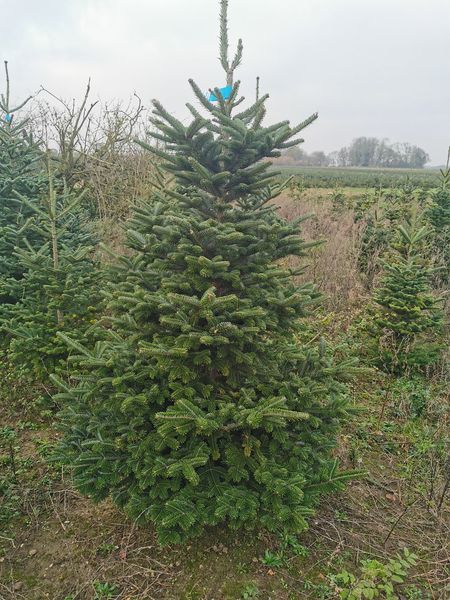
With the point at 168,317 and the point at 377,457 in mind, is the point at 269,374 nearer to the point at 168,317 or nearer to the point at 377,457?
the point at 168,317

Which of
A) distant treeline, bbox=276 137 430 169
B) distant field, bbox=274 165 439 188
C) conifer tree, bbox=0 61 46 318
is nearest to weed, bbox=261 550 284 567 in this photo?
conifer tree, bbox=0 61 46 318

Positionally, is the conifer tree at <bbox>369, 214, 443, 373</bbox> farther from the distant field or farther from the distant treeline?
the distant treeline

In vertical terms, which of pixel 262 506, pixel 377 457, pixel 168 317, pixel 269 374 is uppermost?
pixel 168 317

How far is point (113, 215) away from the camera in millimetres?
9734

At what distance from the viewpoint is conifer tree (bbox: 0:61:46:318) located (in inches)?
207

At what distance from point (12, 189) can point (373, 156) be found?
54089 millimetres

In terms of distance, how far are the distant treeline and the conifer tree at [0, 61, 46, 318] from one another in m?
40.9

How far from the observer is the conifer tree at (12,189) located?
525cm

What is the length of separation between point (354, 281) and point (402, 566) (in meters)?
5.87

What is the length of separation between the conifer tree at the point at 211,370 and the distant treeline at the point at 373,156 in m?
43.8

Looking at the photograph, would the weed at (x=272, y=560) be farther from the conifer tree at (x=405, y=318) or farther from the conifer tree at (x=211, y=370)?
the conifer tree at (x=405, y=318)

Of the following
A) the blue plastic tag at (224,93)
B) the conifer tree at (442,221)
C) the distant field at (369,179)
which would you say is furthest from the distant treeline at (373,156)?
the blue plastic tag at (224,93)

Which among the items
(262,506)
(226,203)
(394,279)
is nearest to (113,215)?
(394,279)

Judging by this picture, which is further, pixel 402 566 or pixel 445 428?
pixel 445 428
